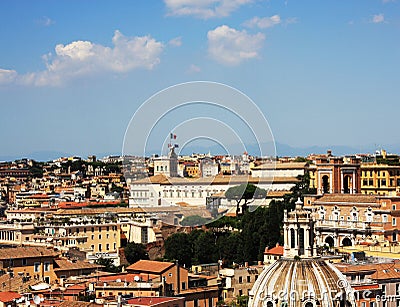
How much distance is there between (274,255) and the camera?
74.0ft

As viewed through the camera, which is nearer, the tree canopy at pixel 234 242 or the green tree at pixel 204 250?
the tree canopy at pixel 234 242

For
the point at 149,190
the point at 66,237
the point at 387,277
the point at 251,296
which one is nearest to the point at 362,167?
the point at 66,237

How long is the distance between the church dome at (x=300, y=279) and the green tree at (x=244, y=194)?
22.4 meters

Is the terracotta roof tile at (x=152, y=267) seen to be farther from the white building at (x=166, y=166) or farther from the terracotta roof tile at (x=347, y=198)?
the white building at (x=166, y=166)

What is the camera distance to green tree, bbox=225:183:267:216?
3637cm

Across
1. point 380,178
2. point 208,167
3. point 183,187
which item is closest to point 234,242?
point 380,178

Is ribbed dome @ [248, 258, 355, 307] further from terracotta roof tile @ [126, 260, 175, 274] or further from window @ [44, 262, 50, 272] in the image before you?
window @ [44, 262, 50, 272]

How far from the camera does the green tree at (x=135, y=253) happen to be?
2730cm

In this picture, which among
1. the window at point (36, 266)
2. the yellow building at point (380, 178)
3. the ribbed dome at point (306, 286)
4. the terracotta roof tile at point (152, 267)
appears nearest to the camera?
the ribbed dome at point (306, 286)

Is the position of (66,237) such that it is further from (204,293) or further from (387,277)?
(387,277)

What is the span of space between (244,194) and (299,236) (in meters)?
24.9

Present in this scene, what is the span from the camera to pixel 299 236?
41.7ft

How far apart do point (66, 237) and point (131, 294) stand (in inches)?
517

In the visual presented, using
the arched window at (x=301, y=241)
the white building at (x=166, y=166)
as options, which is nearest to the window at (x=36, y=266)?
the arched window at (x=301, y=241)
